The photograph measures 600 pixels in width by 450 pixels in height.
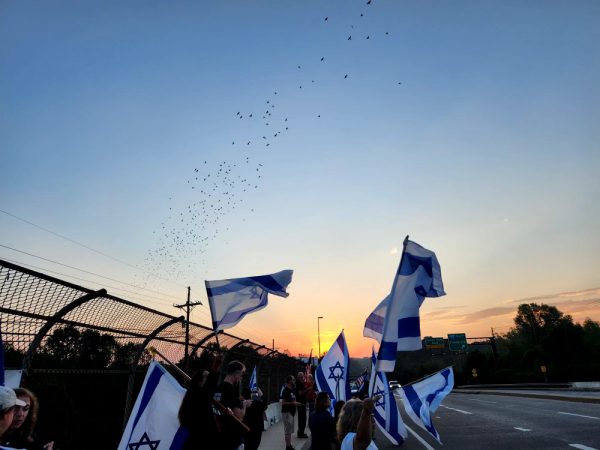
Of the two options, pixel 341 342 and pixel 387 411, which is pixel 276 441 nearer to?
pixel 341 342

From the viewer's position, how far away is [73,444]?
5.94 m

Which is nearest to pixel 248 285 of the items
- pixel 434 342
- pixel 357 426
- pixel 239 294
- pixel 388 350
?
pixel 239 294

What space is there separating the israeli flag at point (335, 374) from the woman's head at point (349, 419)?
5443 mm

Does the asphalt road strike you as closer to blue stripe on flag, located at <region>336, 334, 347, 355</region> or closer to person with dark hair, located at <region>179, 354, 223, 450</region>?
blue stripe on flag, located at <region>336, 334, 347, 355</region>

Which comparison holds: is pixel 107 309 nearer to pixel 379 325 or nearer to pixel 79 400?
pixel 79 400

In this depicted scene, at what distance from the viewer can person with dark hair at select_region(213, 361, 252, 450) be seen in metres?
3.73

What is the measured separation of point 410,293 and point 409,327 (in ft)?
1.74

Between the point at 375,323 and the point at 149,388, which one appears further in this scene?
the point at 375,323

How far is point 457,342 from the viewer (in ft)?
183

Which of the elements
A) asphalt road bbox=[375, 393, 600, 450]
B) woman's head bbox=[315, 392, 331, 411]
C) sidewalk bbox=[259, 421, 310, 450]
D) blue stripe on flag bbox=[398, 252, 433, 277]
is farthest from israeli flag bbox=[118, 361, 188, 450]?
asphalt road bbox=[375, 393, 600, 450]

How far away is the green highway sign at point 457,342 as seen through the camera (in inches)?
2178

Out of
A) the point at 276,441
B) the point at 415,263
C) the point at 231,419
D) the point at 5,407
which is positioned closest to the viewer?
the point at 5,407

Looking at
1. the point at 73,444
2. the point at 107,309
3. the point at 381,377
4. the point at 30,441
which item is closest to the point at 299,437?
the point at 381,377

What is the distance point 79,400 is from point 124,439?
471 centimetres
